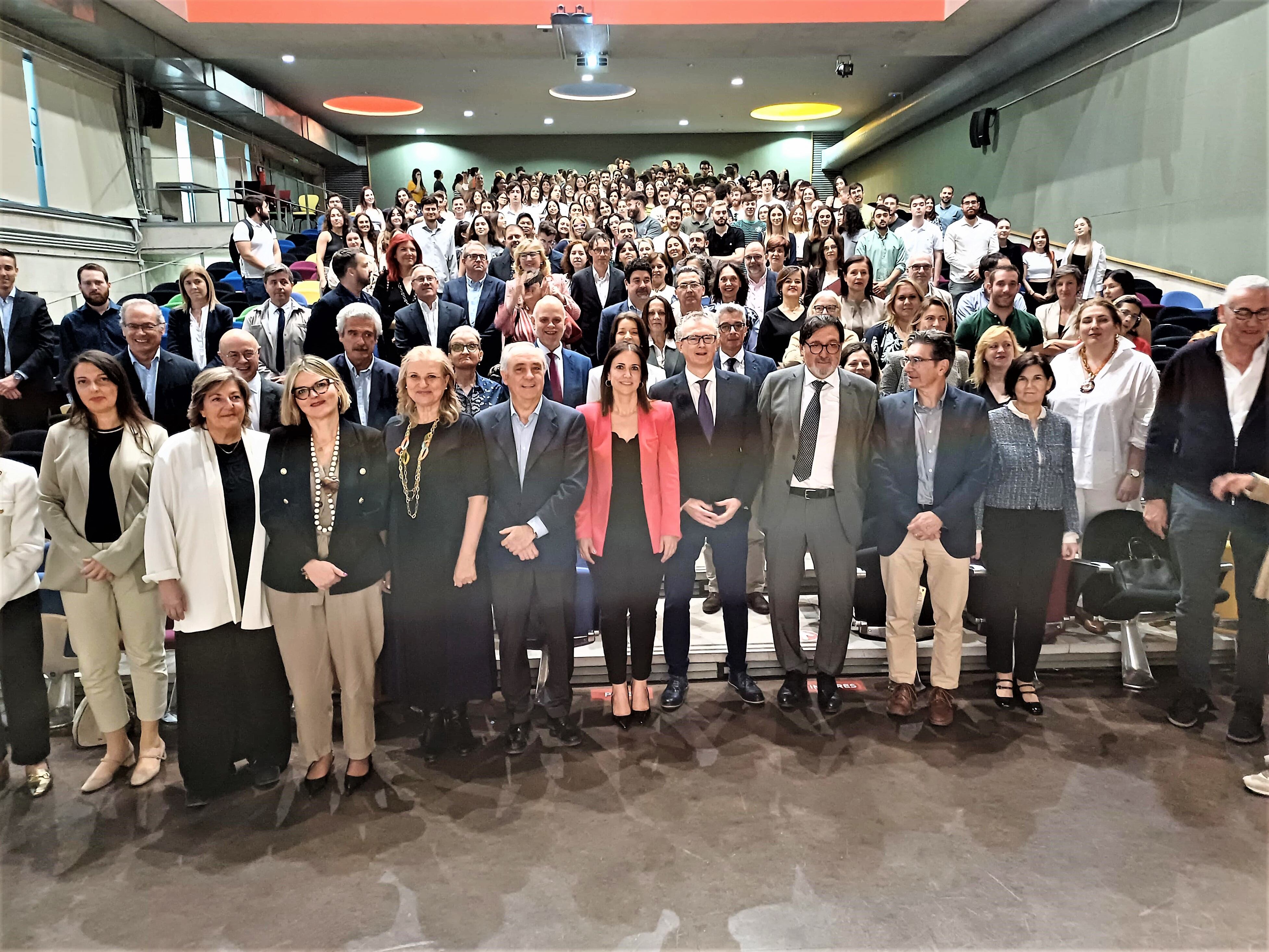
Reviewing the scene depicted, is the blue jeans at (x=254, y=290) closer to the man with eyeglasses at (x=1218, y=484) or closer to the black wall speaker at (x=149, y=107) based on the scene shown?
the man with eyeglasses at (x=1218, y=484)

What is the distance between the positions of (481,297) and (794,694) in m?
2.80

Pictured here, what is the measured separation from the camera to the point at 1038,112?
11258mm

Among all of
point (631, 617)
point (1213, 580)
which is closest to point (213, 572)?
point (631, 617)

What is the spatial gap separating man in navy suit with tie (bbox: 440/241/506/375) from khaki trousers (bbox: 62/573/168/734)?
2.18 meters

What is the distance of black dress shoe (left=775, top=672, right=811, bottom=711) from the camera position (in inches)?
131

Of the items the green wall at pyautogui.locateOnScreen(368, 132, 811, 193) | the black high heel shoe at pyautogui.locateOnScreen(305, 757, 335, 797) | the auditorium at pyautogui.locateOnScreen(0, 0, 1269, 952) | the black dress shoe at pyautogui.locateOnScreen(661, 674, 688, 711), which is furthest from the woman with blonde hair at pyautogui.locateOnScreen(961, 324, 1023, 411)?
the green wall at pyautogui.locateOnScreen(368, 132, 811, 193)

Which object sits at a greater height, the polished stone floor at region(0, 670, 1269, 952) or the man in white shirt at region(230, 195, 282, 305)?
the man in white shirt at region(230, 195, 282, 305)

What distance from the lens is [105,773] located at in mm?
2893

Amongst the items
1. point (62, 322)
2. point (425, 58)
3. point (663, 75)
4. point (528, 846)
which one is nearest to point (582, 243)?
point (62, 322)

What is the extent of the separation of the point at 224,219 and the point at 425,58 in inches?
142

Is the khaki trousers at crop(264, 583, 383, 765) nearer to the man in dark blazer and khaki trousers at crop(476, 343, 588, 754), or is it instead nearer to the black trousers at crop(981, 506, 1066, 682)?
the man in dark blazer and khaki trousers at crop(476, 343, 588, 754)

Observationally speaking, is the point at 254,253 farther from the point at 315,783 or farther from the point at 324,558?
the point at 315,783

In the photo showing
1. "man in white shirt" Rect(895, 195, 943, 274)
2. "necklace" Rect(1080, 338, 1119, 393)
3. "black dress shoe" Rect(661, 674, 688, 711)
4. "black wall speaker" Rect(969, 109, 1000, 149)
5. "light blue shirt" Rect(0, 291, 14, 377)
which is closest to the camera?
"black dress shoe" Rect(661, 674, 688, 711)

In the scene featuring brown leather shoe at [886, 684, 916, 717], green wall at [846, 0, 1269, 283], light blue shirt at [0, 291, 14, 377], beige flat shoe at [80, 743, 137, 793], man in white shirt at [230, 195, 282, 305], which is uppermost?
green wall at [846, 0, 1269, 283]
